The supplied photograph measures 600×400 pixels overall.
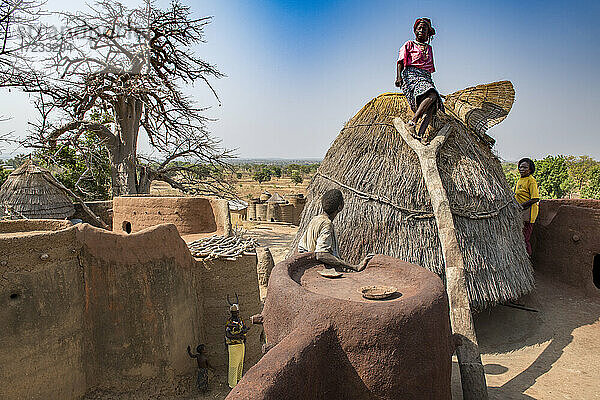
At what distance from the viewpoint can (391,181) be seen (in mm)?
6266

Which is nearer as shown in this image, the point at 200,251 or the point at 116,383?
the point at 116,383

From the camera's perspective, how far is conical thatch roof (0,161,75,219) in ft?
33.4

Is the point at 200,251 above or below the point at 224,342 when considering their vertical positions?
above

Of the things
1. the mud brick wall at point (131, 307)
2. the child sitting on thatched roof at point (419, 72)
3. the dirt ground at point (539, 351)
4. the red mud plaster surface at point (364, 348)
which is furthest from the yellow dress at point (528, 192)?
the mud brick wall at point (131, 307)

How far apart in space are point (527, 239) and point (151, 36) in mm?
14573

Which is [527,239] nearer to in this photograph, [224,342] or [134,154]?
[224,342]

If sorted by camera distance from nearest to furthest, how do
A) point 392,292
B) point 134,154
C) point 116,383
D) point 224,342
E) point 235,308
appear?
point 392,292, point 116,383, point 235,308, point 224,342, point 134,154

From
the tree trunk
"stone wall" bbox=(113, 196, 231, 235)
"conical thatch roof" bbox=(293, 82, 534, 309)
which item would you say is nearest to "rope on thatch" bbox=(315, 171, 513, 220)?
"conical thatch roof" bbox=(293, 82, 534, 309)

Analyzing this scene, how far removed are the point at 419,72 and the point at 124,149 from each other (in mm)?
11564

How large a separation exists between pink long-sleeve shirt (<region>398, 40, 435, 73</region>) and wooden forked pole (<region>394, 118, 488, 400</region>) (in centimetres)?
→ 97

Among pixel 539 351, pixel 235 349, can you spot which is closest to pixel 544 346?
pixel 539 351

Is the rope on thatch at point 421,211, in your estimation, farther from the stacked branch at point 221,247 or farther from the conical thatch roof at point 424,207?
the stacked branch at point 221,247

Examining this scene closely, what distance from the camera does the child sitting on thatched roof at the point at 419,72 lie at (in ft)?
20.3

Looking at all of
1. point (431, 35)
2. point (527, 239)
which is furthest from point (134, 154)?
point (527, 239)
